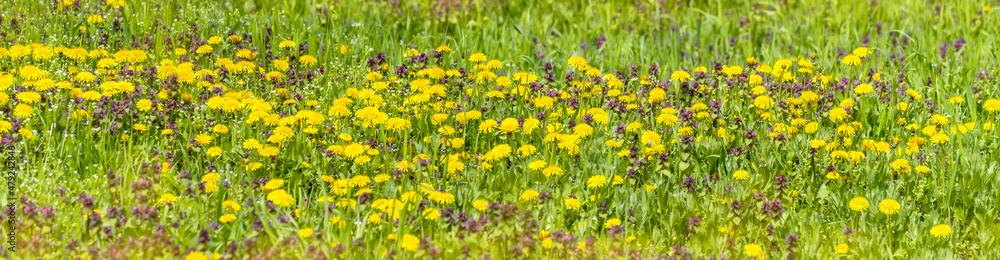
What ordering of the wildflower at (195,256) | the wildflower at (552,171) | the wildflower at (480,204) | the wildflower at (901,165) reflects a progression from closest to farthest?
A: the wildflower at (195,256)
the wildflower at (480,204)
the wildflower at (552,171)
the wildflower at (901,165)

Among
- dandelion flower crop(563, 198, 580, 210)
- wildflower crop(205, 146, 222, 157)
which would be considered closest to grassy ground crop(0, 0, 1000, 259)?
dandelion flower crop(563, 198, 580, 210)

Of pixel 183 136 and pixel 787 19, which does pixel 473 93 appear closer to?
pixel 183 136

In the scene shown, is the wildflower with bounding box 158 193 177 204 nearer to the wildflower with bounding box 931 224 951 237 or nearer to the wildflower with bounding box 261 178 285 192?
the wildflower with bounding box 261 178 285 192

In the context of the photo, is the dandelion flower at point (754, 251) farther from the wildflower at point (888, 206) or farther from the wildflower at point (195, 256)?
the wildflower at point (195, 256)

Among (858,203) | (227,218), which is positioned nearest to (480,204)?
(227,218)

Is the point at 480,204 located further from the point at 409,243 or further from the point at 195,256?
the point at 195,256

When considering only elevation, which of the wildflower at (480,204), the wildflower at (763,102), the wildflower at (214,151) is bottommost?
the wildflower at (763,102)

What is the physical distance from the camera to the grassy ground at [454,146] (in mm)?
3666

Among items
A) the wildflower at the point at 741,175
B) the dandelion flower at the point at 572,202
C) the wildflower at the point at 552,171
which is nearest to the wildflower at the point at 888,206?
the wildflower at the point at 741,175

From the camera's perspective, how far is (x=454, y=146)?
4.62 metres

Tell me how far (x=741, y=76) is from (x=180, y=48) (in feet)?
11.4

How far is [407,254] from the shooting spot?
349 cm

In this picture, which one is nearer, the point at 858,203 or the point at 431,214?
the point at 431,214

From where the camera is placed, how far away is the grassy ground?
12.0ft
